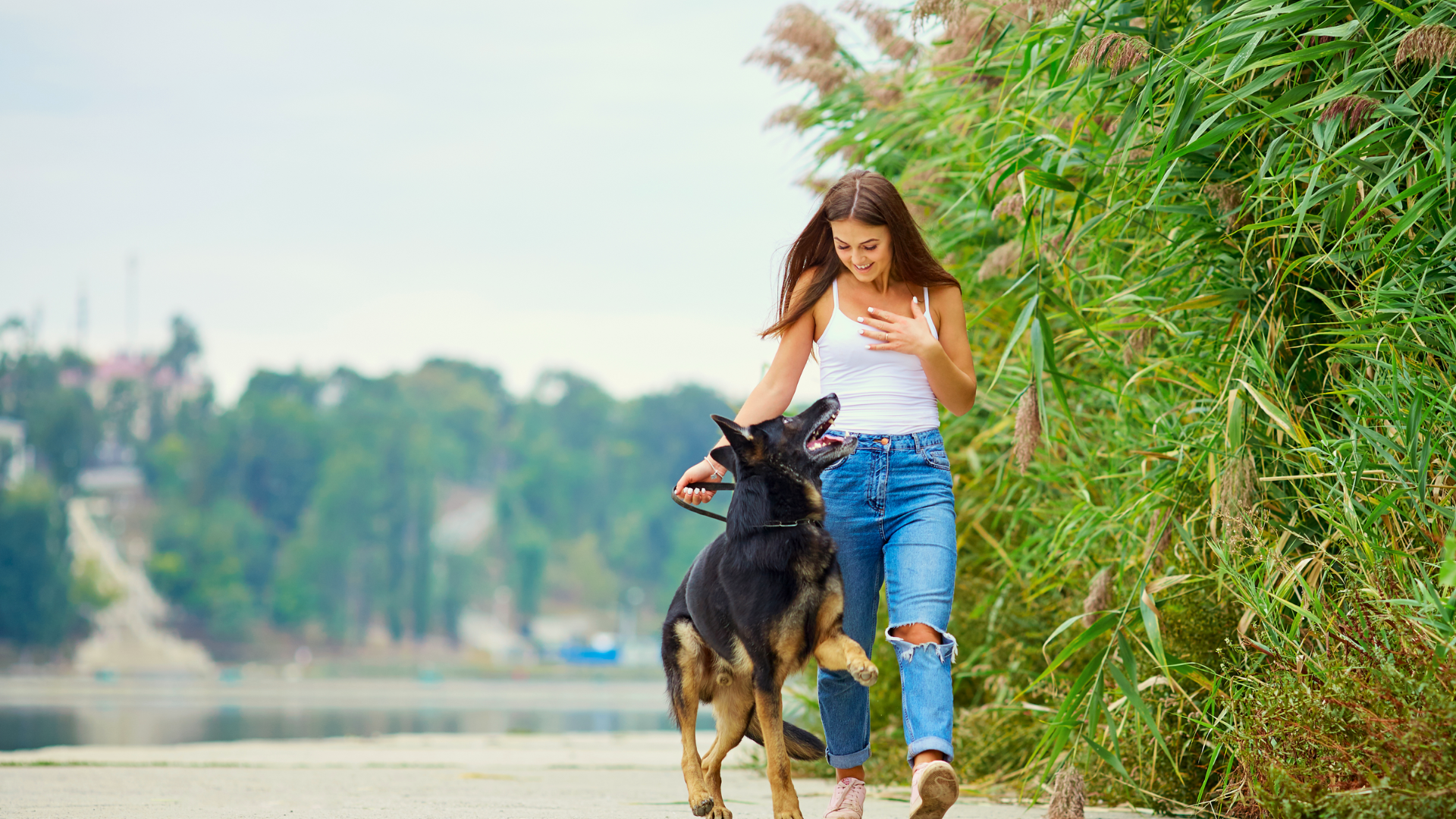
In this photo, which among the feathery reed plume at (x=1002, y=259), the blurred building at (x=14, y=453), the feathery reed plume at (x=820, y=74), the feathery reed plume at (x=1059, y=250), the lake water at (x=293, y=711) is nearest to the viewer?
the feathery reed plume at (x=1059, y=250)

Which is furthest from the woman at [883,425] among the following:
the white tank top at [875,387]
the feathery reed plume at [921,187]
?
the feathery reed plume at [921,187]

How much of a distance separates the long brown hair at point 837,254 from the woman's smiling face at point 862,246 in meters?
0.02

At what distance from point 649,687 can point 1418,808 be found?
168 feet

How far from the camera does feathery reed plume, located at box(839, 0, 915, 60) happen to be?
6676mm

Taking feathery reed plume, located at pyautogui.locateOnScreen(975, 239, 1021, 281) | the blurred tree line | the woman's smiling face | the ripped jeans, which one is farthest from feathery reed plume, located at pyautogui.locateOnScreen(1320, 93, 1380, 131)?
the blurred tree line

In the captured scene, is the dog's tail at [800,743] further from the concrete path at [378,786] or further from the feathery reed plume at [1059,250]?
the feathery reed plume at [1059,250]

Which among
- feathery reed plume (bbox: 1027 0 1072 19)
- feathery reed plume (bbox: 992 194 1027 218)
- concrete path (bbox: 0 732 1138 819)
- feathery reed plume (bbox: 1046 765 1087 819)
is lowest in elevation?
concrete path (bbox: 0 732 1138 819)

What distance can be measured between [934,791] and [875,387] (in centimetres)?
110

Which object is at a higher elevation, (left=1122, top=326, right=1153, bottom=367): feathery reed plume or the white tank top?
(left=1122, top=326, right=1153, bottom=367): feathery reed plume

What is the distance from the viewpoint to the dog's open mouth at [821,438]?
11.6ft

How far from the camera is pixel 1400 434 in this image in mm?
3322

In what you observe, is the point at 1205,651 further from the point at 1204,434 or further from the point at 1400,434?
the point at 1400,434

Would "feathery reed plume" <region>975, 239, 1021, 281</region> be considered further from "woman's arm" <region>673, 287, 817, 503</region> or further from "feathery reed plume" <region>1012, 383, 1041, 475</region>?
"woman's arm" <region>673, 287, 817, 503</region>

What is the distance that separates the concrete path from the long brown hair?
168 cm
